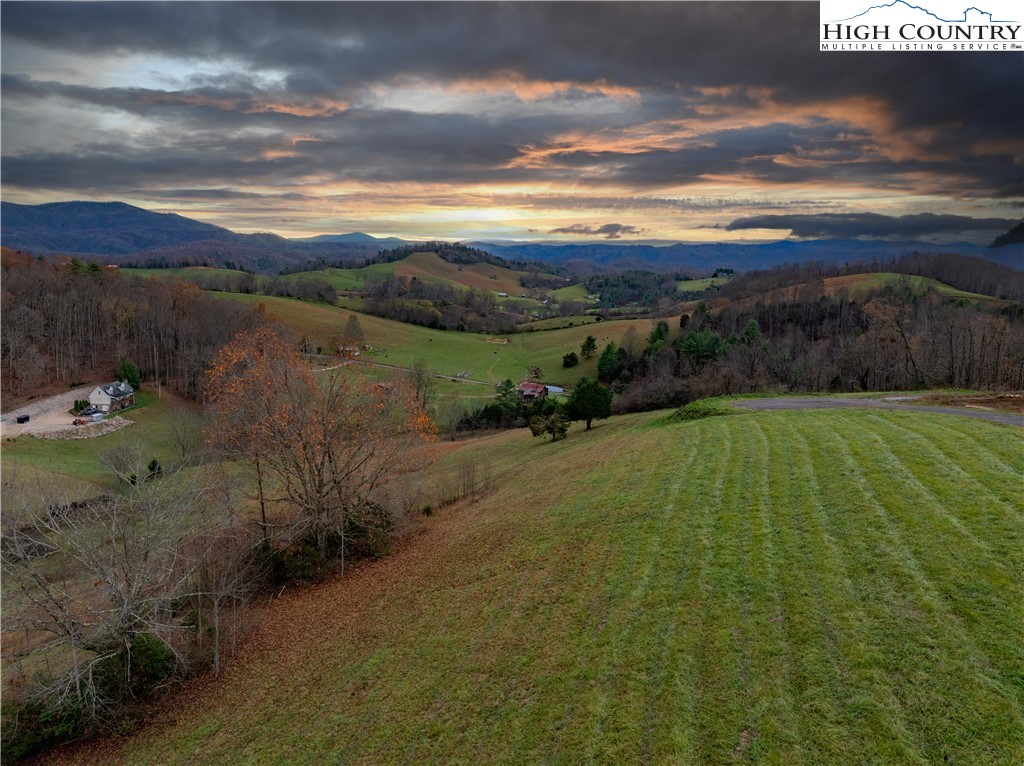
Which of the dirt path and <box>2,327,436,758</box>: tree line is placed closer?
<box>2,327,436,758</box>: tree line

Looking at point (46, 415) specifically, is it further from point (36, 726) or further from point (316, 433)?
point (36, 726)

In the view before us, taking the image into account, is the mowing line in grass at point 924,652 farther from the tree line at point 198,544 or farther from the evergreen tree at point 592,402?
the evergreen tree at point 592,402

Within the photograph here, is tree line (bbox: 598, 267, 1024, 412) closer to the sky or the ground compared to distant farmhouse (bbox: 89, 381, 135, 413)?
closer to the sky

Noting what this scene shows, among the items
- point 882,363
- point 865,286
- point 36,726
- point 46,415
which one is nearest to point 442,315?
point 46,415

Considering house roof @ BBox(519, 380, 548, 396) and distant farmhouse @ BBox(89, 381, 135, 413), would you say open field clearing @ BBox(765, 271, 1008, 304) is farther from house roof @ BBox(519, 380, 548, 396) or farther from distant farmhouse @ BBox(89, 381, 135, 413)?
distant farmhouse @ BBox(89, 381, 135, 413)

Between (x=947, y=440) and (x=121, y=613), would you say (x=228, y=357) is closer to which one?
(x=121, y=613)

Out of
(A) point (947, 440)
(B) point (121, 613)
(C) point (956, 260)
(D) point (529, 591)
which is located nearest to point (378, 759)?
(D) point (529, 591)

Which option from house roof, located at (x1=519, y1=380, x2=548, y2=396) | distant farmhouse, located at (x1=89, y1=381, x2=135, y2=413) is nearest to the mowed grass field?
distant farmhouse, located at (x1=89, y1=381, x2=135, y2=413)
